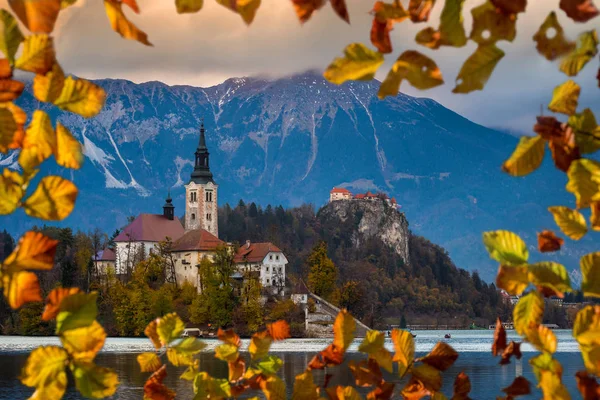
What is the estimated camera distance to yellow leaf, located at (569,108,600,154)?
64.7 inches

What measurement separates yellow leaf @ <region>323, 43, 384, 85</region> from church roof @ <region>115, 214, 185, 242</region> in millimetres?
94164

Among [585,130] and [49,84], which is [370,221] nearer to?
[585,130]

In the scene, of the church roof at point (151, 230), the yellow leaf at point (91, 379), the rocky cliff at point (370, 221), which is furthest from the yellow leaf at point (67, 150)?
the rocky cliff at point (370, 221)

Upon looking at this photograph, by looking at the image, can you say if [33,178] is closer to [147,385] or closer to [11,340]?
[147,385]

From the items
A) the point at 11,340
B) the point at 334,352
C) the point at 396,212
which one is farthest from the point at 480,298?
the point at 334,352

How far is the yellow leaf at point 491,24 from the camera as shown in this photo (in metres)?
1.52

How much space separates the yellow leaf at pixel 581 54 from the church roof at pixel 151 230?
94204mm

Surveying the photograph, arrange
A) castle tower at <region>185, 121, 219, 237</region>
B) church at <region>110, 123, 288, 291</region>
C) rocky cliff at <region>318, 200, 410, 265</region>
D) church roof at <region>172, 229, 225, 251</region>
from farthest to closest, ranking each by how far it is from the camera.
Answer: rocky cliff at <region>318, 200, 410, 265</region>
castle tower at <region>185, 121, 219, 237</region>
church roof at <region>172, 229, 225, 251</region>
church at <region>110, 123, 288, 291</region>

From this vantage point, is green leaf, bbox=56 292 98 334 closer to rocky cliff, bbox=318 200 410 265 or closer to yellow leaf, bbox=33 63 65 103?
yellow leaf, bbox=33 63 65 103

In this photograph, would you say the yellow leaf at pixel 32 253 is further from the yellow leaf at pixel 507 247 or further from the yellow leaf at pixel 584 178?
the yellow leaf at pixel 584 178

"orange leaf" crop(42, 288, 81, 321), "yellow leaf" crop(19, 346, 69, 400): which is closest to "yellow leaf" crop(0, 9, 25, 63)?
"orange leaf" crop(42, 288, 81, 321)

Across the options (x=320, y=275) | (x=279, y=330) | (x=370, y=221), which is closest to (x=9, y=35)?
(x=279, y=330)

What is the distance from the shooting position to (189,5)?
5.12ft

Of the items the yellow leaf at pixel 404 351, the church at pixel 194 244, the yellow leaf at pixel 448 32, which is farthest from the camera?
the church at pixel 194 244
